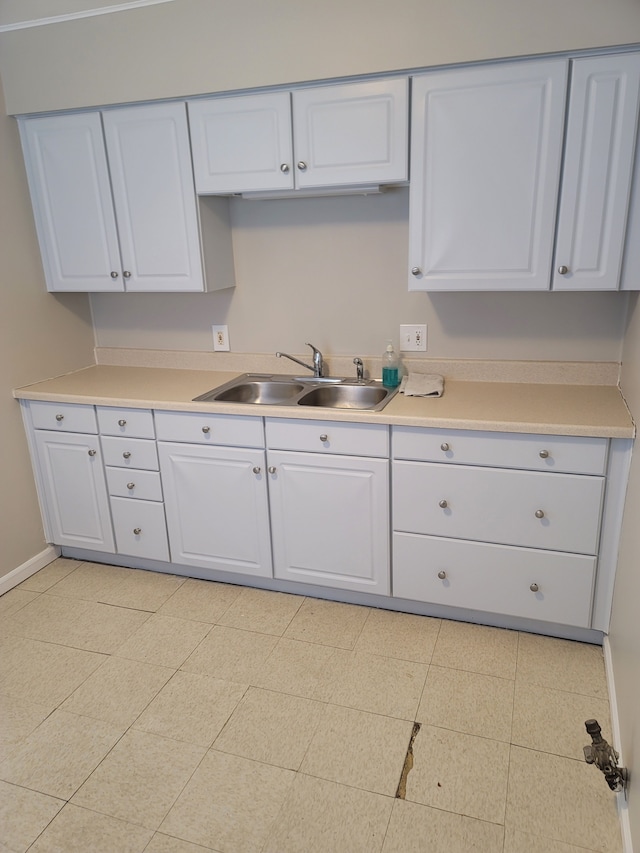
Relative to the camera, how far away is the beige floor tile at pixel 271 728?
183 cm

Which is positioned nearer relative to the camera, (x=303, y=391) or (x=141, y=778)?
(x=141, y=778)

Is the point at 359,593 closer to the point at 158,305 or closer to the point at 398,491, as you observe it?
the point at 398,491

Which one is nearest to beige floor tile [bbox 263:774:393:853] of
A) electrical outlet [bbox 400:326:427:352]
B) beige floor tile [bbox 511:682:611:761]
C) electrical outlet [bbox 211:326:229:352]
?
beige floor tile [bbox 511:682:611:761]

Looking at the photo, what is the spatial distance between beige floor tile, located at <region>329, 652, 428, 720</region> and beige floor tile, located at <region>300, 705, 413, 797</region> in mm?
38

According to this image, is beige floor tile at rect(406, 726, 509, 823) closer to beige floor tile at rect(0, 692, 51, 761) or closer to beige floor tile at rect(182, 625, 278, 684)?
beige floor tile at rect(182, 625, 278, 684)

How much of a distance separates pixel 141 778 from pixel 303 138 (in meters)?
2.20

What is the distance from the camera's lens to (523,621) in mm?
2301

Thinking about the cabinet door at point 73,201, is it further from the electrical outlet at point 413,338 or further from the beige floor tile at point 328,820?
the beige floor tile at point 328,820

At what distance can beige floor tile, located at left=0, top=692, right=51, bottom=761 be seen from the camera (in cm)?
190

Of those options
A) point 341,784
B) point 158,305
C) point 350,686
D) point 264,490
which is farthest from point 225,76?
point 341,784

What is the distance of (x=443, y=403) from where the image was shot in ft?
7.49

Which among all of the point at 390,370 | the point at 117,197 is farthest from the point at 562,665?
the point at 117,197

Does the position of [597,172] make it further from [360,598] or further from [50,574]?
[50,574]

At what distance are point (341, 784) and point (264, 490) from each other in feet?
→ 3.63
